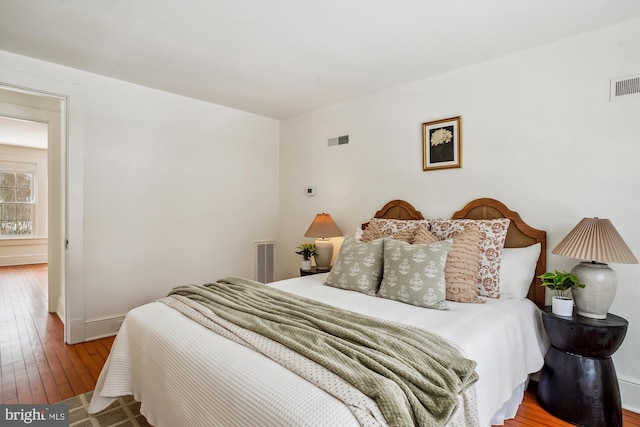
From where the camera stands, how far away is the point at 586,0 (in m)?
1.87

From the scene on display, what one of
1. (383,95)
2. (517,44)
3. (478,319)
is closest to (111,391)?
(478,319)

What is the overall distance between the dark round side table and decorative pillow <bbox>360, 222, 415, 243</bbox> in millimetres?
1034

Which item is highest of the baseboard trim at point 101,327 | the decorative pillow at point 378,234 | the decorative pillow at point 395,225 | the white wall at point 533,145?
the white wall at point 533,145

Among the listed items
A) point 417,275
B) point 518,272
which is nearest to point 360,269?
point 417,275

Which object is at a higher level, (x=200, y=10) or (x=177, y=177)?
(x=200, y=10)

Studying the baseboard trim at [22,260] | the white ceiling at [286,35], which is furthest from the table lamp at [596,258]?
the baseboard trim at [22,260]

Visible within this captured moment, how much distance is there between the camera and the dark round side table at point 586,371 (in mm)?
1835

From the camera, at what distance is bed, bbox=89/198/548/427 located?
1077mm

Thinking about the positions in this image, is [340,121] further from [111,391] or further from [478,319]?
[111,391]

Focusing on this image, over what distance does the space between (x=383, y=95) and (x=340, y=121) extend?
59 centimetres

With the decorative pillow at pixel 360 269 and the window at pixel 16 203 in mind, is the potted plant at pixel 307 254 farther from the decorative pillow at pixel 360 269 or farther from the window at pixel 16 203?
the window at pixel 16 203

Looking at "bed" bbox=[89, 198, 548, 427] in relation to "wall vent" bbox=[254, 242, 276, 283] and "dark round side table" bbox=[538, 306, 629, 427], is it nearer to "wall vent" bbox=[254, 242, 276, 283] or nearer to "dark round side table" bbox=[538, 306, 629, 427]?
"dark round side table" bbox=[538, 306, 629, 427]

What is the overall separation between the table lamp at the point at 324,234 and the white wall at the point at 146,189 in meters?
1.07

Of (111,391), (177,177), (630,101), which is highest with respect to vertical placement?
(630,101)
